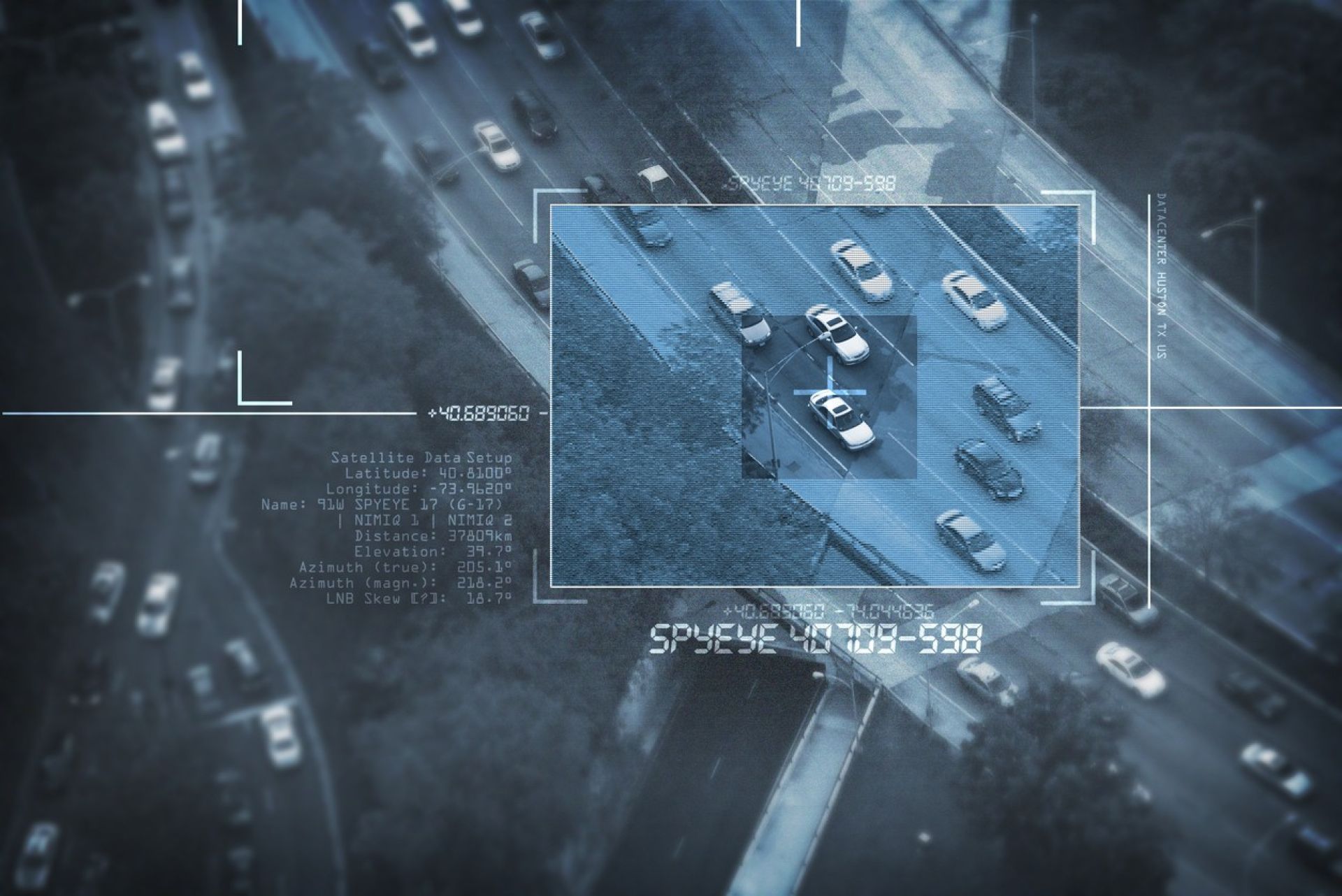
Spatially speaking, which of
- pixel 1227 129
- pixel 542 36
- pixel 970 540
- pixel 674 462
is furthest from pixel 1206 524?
pixel 542 36

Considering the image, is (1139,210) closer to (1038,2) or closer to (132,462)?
(1038,2)

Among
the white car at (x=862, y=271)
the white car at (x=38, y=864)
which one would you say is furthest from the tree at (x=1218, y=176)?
the white car at (x=38, y=864)

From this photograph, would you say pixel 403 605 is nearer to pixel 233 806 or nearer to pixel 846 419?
pixel 233 806

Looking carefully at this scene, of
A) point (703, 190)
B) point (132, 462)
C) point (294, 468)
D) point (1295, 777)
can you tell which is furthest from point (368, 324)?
point (1295, 777)

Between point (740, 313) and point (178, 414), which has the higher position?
point (740, 313)

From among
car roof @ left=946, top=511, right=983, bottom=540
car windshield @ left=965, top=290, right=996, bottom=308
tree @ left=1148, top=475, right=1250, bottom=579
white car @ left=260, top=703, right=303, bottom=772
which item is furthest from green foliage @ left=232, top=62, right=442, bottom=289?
tree @ left=1148, top=475, right=1250, bottom=579

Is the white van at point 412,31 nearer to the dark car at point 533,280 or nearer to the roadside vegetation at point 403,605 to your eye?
the roadside vegetation at point 403,605
